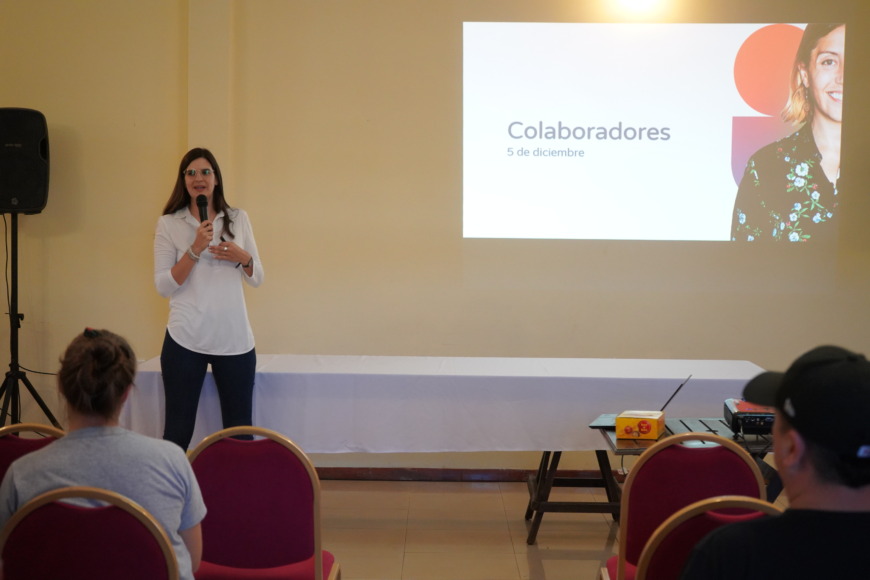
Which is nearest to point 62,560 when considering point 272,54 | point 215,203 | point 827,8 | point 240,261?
point 240,261

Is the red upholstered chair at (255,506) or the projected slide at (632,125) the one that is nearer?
the red upholstered chair at (255,506)

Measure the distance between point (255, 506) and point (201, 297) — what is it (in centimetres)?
138

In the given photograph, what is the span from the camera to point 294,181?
459 cm

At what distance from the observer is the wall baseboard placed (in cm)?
457

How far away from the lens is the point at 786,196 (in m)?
4.56

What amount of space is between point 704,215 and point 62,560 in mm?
3895

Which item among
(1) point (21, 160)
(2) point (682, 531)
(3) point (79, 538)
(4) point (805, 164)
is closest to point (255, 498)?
(3) point (79, 538)

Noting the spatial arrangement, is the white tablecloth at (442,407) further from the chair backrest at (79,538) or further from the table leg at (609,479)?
the chair backrest at (79,538)

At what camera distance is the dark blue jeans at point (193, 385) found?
3.26m

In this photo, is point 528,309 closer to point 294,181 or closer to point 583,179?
point 583,179

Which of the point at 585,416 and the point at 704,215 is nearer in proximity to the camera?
the point at 585,416

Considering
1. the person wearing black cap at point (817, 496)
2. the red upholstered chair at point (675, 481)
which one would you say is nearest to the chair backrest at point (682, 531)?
the red upholstered chair at point (675, 481)

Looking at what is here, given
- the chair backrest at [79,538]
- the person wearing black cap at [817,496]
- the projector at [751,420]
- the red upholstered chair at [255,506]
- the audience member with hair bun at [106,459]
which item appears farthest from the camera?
the projector at [751,420]

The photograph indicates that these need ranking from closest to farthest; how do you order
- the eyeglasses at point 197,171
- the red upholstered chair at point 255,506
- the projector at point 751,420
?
the red upholstered chair at point 255,506, the projector at point 751,420, the eyeglasses at point 197,171
